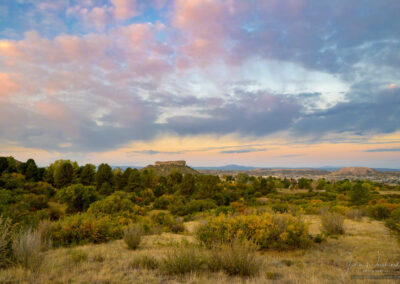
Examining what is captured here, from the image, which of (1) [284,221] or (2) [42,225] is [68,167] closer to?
(2) [42,225]

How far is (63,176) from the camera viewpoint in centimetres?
4797

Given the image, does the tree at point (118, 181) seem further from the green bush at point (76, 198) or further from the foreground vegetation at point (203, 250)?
the foreground vegetation at point (203, 250)

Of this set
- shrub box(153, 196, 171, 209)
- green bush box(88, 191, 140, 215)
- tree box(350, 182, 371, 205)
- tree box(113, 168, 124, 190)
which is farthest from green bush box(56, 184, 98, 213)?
tree box(350, 182, 371, 205)

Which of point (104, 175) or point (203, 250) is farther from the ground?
point (203, 250)

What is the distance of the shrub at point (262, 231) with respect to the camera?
28.7ft

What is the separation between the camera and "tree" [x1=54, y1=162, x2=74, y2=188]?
155 ft

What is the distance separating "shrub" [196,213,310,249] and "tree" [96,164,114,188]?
147ft

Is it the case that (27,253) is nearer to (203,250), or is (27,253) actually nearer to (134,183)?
(203,250)

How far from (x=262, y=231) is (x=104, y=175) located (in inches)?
1875

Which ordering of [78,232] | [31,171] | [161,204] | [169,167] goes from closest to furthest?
[78,232] → [161,204] → [31,171] → [169,167]

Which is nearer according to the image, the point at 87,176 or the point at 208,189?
the point at 208,189

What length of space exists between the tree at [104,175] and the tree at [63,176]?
17.8 ft

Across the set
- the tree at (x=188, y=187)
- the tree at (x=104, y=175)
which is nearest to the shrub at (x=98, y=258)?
the tree at (x=188, y=187)

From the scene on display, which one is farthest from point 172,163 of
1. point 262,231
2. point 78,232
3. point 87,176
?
point 262,231
